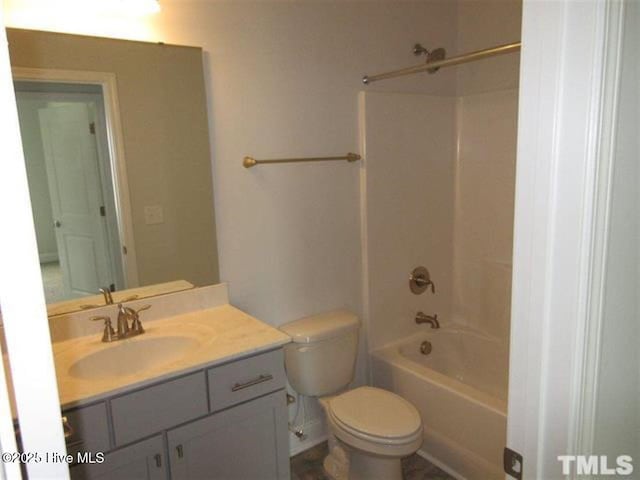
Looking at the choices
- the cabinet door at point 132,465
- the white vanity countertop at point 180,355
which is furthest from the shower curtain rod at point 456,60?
the cabinet door at point 132,465

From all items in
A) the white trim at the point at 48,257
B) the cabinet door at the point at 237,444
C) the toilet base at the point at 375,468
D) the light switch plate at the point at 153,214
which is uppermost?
the light switch plate at the point at 153,214

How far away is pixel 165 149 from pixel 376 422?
1.47 meters

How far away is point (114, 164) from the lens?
6.01 ft

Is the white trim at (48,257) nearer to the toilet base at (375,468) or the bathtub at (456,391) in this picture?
the toilet base at (375,468)

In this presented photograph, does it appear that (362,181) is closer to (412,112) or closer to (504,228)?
(412,112)

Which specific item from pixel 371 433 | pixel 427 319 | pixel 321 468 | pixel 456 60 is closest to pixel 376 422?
pixel 371 433

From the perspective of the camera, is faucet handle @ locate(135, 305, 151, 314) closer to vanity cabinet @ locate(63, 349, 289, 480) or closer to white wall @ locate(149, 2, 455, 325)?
white wall @ locate(149, 2, 455, 325)

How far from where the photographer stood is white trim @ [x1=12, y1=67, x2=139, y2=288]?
1.70 metres

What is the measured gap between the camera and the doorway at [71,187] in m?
1.65

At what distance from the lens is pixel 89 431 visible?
1.35 m

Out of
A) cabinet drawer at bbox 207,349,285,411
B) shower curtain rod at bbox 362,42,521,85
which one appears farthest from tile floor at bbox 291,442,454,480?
shower curtain rod at bbox 362,42,521,85

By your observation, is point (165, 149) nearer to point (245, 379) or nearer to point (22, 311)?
point (245, 379)

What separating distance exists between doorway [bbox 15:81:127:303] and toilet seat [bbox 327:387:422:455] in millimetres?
1111

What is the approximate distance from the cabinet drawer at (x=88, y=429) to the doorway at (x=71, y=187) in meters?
0.59
